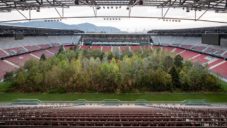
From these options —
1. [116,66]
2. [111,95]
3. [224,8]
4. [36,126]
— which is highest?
[224,8]

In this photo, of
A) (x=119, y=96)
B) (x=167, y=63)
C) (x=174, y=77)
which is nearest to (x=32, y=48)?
(x=167, y=63)

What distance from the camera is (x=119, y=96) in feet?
106

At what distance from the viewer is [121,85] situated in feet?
111

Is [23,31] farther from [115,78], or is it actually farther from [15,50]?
[115,78]

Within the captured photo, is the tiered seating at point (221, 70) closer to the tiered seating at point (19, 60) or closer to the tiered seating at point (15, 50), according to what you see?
the tiered seating at point (19, 60)

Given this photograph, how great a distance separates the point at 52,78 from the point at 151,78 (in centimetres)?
1036

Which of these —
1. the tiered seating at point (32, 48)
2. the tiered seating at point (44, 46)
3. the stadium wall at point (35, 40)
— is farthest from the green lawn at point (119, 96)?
the tiered seating at point (44, 46)

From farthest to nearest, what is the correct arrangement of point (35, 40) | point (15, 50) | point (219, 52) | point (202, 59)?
point (35, 40)
point (15, 50)
point (202, 59)
point (219, 52)

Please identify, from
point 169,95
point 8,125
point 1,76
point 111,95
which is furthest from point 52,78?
point 8,125

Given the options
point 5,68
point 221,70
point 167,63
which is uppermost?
point 167,63

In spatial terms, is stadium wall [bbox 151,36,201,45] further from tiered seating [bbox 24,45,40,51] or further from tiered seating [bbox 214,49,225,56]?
tiered seating [bbox 24,45,40,51]

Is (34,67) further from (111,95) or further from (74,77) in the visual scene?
(111,95)

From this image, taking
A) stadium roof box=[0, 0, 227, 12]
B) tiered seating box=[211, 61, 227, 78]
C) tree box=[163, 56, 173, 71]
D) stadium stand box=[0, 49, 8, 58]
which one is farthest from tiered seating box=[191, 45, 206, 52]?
stadium roof box=[0, 0, 227, 12]

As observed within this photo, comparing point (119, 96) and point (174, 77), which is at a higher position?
point (174, 77)
